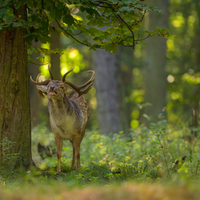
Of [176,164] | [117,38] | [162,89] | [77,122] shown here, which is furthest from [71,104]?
[162,89]

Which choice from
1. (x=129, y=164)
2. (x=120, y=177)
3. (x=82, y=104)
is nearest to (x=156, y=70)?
(x=82, y=104)

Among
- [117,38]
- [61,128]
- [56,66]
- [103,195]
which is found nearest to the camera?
[103,195]

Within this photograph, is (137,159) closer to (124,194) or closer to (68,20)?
(68,20)

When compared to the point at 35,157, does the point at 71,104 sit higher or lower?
higher

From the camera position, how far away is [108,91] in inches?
573

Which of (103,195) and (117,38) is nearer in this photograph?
(103,195)

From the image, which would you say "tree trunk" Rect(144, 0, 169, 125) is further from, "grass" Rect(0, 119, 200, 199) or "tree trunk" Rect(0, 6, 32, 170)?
"tree trunk" Rect(0, 6, 32, 170)

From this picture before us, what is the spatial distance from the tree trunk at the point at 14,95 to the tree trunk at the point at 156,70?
978 cm

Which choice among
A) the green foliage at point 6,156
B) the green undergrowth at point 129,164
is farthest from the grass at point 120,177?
the green foliage at point 6,156

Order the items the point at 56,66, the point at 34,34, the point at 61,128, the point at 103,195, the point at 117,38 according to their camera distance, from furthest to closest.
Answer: the point at 56,66 → the point at 61,128 → the point at 117,38 → the point at 34,34 → the point at 103,195

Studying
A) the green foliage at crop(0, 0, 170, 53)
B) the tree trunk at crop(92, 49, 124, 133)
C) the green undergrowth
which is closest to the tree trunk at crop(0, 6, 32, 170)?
the green foliage at crop(0, 0, 170, 53)

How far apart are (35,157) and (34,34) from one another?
19.1ft

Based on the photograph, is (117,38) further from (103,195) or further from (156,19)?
(156,19)

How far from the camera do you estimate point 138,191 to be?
3.09m
